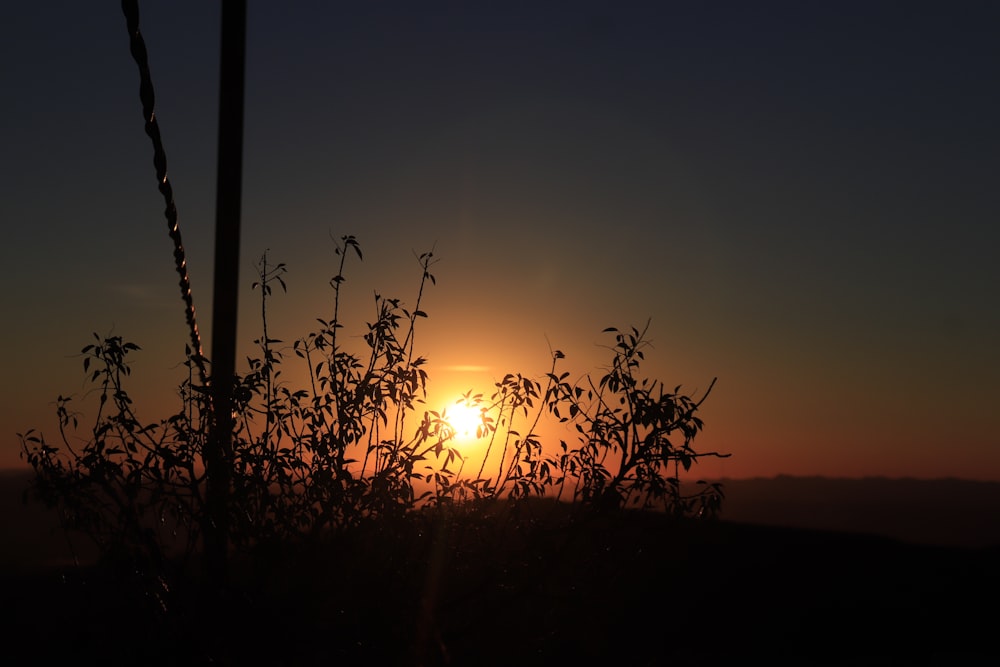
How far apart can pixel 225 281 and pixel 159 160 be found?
0.89 meters

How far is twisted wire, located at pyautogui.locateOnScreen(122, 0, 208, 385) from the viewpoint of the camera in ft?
18.0

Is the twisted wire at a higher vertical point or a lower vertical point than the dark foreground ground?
higher

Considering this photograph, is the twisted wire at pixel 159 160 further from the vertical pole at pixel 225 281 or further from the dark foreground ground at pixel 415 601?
the dark foreground ground at pixel 415 601

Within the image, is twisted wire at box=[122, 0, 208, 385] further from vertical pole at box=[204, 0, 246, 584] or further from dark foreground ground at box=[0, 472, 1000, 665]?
dark foreground ground at box=[0, 472, 1000, 665]

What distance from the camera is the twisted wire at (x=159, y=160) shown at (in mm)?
5473

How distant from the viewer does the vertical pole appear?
5.88 metres

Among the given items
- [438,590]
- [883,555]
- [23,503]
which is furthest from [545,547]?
[883,555]

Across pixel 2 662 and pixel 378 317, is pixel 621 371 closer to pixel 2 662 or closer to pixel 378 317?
pixel 378 317

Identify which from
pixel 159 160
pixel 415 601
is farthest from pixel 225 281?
pixel 415 601

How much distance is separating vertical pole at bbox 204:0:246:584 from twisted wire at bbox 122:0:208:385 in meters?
0.23

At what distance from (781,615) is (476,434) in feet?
27.9

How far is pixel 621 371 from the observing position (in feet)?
21.6

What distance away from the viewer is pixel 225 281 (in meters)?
6.01

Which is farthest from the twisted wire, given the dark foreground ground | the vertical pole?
the dark foreground ground
